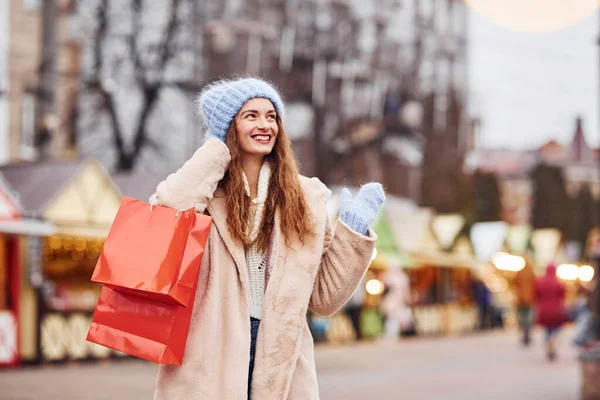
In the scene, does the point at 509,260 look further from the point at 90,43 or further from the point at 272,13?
the point at 90,43

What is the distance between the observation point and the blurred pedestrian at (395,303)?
28.2m

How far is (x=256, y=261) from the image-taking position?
4.10 meters

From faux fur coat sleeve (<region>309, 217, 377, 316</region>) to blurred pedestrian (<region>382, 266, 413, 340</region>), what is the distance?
23.9m

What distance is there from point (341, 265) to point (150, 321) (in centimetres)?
73

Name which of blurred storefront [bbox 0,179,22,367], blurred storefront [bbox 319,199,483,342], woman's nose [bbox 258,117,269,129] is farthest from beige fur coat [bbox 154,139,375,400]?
blurred storefront [bbox 319,199,483,342]

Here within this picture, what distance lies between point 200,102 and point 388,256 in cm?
2431

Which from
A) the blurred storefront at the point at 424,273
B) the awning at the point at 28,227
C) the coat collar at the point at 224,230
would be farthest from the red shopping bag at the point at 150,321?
the blurred storefront at the point at 424,273

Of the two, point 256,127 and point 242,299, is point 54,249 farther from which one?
point 242,299

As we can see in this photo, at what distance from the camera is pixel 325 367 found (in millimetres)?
18750

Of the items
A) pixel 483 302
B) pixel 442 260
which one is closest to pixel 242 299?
pixel 442 260

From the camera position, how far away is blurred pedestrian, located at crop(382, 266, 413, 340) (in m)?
28.2

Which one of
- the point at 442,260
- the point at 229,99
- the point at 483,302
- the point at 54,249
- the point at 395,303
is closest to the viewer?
the point at 229,99

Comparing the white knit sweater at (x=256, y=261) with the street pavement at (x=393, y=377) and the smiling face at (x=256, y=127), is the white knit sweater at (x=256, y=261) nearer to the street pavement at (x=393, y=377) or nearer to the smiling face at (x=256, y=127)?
the smiling face at (x=256, y=127)

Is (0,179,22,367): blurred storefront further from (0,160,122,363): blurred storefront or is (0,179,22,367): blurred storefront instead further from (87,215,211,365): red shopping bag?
(87,215,211,365): red shopping bag
